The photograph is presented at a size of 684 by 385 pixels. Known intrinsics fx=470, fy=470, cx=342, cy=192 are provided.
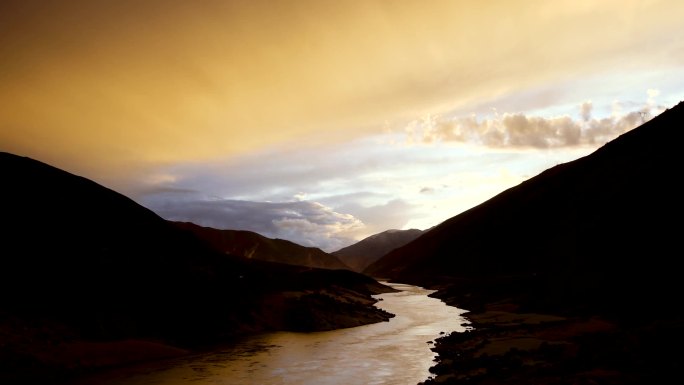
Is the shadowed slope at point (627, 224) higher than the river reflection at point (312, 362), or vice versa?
the shadowed slope at point (627, 224)

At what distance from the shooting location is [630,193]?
2058 inches

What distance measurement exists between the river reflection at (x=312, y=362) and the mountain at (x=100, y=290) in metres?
4.39

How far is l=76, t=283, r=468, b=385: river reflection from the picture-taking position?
1072 inches

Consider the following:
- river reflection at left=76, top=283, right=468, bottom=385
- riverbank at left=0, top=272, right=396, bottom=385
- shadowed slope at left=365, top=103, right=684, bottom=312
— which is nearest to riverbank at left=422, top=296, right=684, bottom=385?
river reflection at left=76, top=283, right=468, bottom=385

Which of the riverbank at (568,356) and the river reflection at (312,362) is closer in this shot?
the riverbank at (568,356)

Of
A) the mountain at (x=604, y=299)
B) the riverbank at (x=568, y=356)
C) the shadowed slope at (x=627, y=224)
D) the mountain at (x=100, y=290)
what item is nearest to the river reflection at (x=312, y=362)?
the riverbank at (x=568, y=356)

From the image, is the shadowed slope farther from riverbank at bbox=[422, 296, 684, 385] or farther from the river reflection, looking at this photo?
the river reflection

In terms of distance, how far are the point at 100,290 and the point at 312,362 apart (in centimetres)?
2015

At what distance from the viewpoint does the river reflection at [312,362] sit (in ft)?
89.4

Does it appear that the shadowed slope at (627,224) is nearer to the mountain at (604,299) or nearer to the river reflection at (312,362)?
the mountain at (604,299)

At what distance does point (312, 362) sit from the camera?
3275 centimetres

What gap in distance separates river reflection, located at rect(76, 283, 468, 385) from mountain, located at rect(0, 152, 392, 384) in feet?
14.4

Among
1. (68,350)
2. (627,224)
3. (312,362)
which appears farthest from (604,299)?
(68,350)

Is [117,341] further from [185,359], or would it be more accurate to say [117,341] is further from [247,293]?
[247,293]
